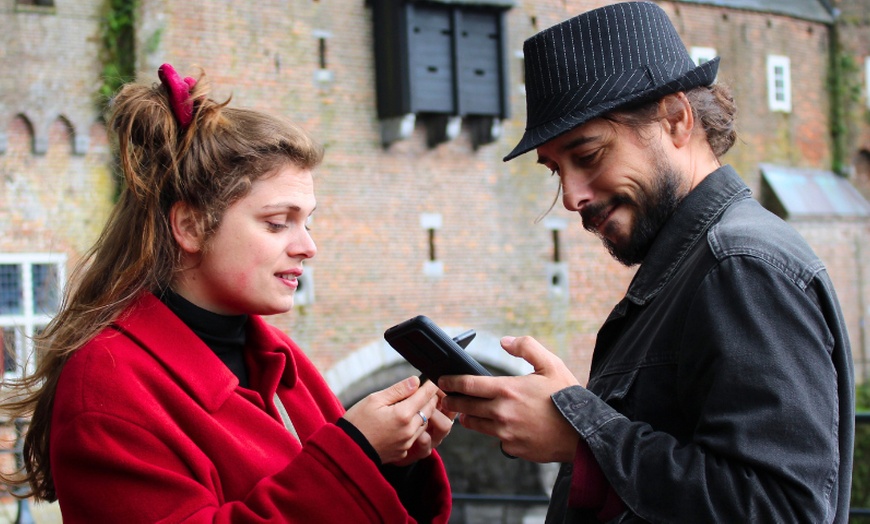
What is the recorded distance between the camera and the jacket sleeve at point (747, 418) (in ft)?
5.02

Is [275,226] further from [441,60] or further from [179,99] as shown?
[441,60]

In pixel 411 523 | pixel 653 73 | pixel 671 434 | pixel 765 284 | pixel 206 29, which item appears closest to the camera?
pixel 765 284

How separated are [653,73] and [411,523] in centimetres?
106

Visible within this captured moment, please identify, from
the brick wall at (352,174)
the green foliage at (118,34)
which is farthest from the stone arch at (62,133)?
the green foliage at (118,34)

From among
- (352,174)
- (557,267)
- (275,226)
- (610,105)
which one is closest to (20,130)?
(352,174)

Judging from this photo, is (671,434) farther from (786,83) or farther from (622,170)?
(786,83)

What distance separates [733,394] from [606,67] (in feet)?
2.35

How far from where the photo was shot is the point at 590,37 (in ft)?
6.45

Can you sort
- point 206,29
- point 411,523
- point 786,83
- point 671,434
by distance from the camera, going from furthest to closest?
point 786,83, point 206,29, point 411,523, point 671,434

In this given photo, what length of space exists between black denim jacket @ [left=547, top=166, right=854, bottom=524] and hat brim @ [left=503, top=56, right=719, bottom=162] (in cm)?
26

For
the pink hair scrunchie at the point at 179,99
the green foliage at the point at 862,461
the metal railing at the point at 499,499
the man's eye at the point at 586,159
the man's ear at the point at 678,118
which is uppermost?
the pink hair scrunchie at the point at 179,99

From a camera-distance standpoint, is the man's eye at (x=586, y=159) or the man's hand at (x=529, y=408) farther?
the man's eye at (x=586, y=159)

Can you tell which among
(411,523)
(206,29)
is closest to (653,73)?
(411,523)

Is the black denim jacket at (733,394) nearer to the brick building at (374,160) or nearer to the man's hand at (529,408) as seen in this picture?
the man's hand at (529,408)
